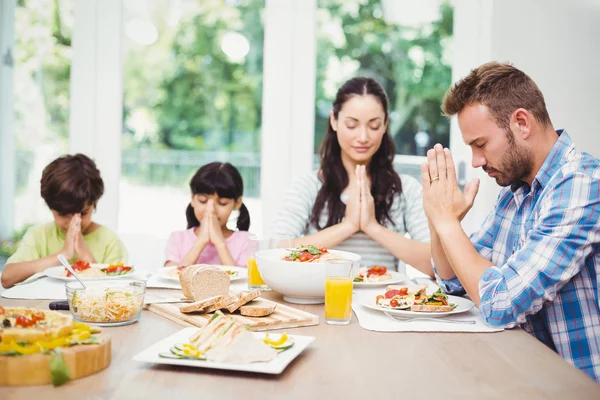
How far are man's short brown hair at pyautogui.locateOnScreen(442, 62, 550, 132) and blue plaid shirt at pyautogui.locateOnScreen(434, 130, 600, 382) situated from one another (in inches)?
4.5

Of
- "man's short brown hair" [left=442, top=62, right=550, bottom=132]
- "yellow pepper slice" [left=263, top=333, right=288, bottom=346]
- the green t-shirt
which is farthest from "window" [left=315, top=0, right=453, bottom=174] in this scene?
"yellow pepper slice" [left=263, top=333, right=288, bottom=346]

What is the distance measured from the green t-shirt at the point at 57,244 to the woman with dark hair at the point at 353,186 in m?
0.66

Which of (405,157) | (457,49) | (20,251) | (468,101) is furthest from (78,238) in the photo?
(457,49)

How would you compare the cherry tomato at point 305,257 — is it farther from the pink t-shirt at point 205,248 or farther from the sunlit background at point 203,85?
the sunlit background at point 203,85

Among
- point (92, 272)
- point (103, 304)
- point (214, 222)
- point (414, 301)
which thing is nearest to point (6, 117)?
point (214, 222)

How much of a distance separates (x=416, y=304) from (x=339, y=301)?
200 mm

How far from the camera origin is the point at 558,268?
1413 mm

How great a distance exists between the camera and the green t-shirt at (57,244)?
2520 millimetres

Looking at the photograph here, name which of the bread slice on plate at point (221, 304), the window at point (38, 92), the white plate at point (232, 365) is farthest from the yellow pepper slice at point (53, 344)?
the window at point (38, 92)

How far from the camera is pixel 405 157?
138 inches

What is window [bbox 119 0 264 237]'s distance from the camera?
344 cm

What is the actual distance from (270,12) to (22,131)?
147 cm

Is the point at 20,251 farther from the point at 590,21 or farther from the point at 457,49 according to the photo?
the point at 590,21

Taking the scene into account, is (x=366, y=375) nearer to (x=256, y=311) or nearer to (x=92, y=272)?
(x=256, y=311)
